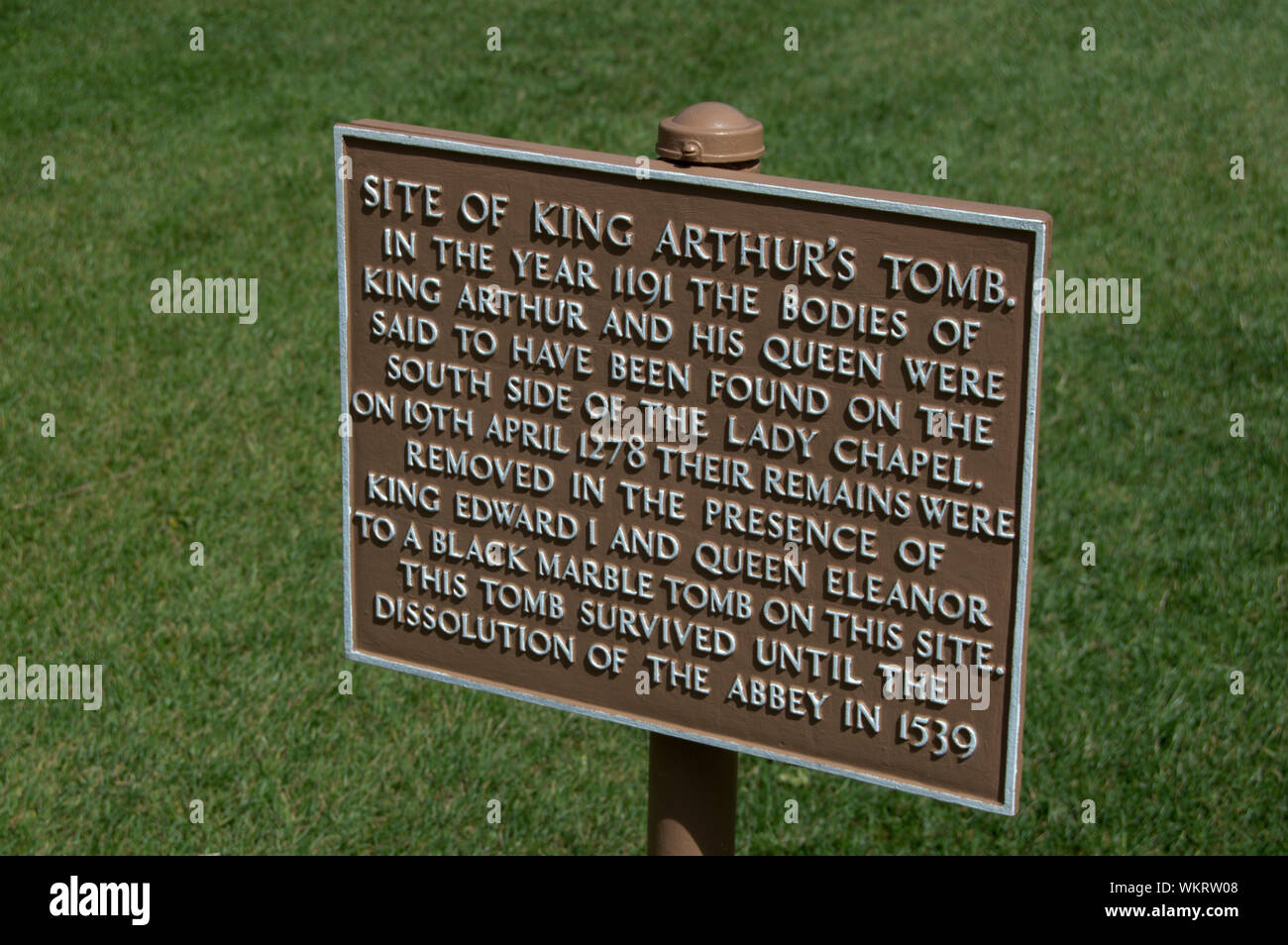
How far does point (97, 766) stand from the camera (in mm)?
6418

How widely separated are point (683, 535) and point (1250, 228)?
8.02 meters

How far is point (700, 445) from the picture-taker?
4043mm

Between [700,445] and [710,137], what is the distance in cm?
71

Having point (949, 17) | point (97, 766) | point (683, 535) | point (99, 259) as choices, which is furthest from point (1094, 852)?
point (949, 17)

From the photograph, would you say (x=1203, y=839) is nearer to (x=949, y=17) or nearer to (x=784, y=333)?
(x=784, y=333)

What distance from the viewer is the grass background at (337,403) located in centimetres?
639
